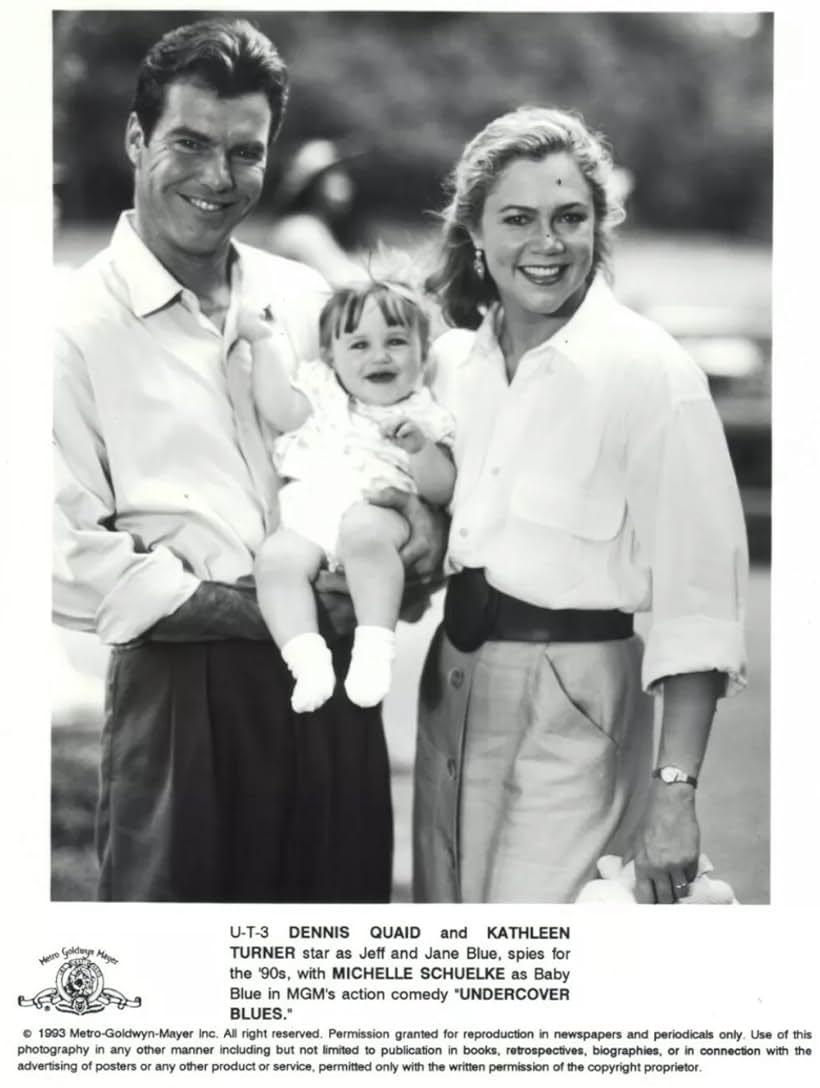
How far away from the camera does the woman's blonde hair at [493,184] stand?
10.1 feet

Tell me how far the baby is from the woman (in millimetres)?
140

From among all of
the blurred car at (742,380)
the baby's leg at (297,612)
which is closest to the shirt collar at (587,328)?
the blurred car at (742,380)

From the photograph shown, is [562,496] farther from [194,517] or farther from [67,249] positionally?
[67,249]

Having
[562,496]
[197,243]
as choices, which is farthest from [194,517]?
[562,496]

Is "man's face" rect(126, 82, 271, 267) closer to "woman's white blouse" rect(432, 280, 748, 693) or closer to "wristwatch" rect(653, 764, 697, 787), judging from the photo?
"woman's white blouse" rect(432, 280, 748, 693)

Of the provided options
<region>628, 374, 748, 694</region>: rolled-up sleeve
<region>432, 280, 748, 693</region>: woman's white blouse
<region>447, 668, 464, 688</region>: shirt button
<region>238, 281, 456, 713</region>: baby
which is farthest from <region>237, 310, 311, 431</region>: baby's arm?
<region>628, 374, 748, 694</region>: rolled-up sleeve

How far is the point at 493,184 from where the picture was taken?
310cm

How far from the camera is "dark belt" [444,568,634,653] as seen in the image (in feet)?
10.0

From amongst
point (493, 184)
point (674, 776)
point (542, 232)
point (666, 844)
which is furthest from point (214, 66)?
point (666, 844)

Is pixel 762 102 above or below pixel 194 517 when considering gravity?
above

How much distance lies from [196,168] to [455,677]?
146cm
